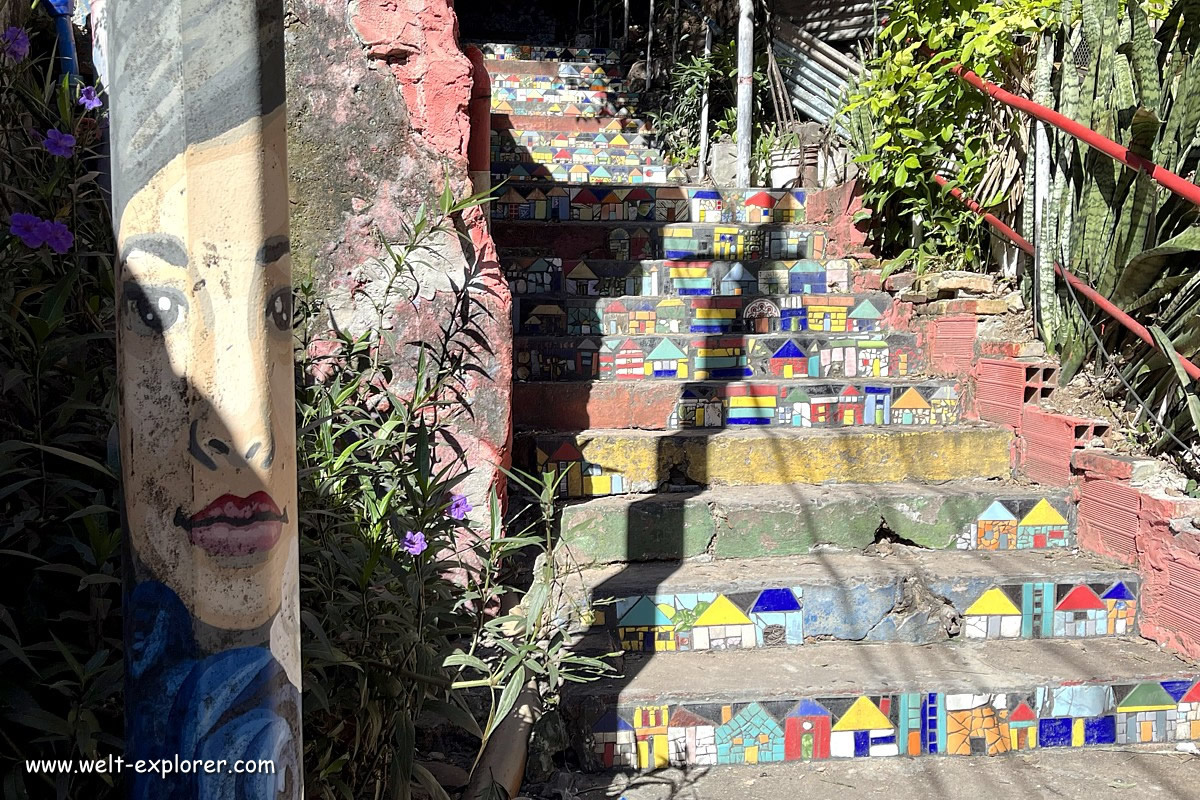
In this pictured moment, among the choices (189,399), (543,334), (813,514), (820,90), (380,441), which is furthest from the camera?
(820,90)

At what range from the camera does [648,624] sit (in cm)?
263

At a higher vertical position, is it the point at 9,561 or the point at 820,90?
the point at 820,90

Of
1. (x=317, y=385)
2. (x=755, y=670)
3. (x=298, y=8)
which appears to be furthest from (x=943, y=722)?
(x=298, y=8)

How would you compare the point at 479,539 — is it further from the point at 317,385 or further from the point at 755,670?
the point at 755,670

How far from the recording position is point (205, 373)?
2.89 feet

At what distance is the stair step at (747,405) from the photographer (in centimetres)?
334

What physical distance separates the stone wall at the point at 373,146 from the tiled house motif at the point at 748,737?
1329 mm

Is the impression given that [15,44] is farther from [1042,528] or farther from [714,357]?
[1042,528]

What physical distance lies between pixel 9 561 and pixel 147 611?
1.80 ft

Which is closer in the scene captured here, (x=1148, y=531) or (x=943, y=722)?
(x=943, y=722)

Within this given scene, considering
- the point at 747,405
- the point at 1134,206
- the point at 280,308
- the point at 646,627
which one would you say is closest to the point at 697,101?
the point at 747,405

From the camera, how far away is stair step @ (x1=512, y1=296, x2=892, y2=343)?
3770 millimetres

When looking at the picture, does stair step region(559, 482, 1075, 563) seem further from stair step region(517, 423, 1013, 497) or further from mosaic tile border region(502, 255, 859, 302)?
mosaic tile border region(502, 255, 859, 302)

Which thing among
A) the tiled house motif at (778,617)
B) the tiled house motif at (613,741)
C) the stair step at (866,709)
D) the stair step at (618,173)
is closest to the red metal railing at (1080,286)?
the stair step at (866,709)
